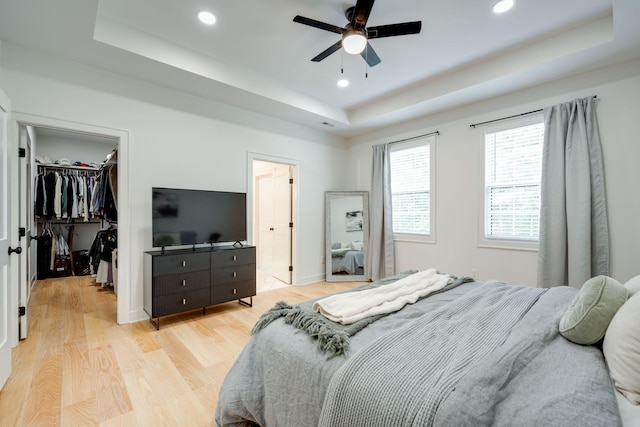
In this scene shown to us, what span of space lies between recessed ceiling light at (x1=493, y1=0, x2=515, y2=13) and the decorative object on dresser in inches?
136

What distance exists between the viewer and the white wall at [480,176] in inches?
112

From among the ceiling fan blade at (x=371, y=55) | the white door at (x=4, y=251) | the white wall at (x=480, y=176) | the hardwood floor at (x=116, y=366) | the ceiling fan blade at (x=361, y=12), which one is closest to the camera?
the hardwood floor at (x=116, y=366)

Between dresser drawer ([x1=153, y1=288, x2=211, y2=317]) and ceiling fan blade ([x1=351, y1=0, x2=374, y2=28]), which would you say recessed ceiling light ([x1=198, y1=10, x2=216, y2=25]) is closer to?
ceiling fan blade ([x1=351, y1=0, x2=374, y2=28])

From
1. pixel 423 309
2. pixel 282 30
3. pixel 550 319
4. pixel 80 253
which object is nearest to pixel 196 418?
pixel 423 309

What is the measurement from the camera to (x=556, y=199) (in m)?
3.12

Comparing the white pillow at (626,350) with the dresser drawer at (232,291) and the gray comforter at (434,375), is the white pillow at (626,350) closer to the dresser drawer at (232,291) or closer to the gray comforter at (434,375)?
the gray comforter at (434,375)

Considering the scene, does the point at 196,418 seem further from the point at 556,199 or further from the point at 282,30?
the point at 556,199

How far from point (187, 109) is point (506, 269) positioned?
14.6ft

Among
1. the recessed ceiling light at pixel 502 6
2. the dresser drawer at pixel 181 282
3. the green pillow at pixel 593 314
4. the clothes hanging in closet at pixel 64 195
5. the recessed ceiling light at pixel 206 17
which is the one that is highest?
the recessed ceiling light at pixel 502 6

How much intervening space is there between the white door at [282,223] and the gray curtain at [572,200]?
345 cm

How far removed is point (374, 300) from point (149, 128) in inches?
122

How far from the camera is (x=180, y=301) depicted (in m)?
3.11

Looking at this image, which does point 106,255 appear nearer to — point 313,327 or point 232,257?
point 232,257

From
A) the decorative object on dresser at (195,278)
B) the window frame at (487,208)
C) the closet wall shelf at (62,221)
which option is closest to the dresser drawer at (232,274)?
the decorative object on dresser at (195,278)
